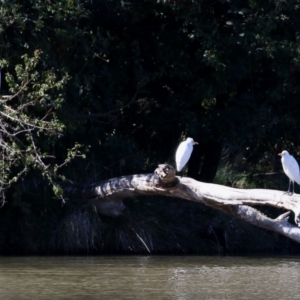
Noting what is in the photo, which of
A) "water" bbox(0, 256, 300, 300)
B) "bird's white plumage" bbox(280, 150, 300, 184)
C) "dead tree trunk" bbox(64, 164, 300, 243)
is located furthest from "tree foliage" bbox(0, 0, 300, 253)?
"water" bbox(0, 256, 300, 300)

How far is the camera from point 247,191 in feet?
37.6

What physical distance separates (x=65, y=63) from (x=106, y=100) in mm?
1223

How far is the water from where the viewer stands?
33.0 ft

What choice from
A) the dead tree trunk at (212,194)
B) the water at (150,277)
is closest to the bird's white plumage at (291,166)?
the water at (150,277)

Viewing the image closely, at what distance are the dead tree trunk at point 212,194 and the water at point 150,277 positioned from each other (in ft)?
2.28

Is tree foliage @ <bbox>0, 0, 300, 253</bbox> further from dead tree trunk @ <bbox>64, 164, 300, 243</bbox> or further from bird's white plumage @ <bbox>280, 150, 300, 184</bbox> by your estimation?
bird's white plumage @ <bbox>280, 150, 300, 184</bbox>

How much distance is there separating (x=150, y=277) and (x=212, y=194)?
1343 mm

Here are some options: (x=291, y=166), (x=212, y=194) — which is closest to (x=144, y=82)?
(x=291, y=166)

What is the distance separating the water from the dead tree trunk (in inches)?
27.4

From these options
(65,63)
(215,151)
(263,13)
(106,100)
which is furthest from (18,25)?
(215,151)

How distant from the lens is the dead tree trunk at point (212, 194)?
11242 mm

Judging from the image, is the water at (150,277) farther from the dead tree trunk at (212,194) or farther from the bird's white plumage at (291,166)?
the bird's white plumage at (291,166)

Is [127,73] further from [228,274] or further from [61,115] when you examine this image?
[228,274]

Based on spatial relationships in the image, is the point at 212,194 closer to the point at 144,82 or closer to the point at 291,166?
the point at 291,166
